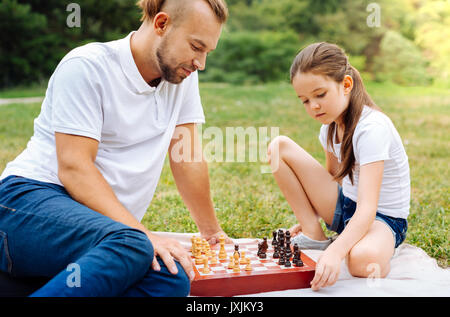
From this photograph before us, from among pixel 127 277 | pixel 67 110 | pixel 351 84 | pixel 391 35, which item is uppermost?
pixel 391 35

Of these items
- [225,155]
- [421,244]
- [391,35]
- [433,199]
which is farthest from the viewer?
[391,35]

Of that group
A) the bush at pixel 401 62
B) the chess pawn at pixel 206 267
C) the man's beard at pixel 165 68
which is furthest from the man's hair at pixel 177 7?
the bush at pixel 401 62

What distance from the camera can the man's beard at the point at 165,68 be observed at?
84.4 inches

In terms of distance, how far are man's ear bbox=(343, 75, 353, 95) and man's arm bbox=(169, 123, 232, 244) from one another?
0.83 meters

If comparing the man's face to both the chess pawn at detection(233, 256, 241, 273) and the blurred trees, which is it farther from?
the blurred trees

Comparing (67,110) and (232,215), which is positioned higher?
(67,110)

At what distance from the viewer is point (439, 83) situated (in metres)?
13.9

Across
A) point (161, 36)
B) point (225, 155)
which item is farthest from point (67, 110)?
point (225, 155)

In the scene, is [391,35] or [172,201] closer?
[172,201]

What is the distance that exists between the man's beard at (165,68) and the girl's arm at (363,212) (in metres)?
1.00

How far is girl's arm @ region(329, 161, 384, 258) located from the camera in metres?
2.11

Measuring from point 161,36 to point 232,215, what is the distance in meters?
1.62
